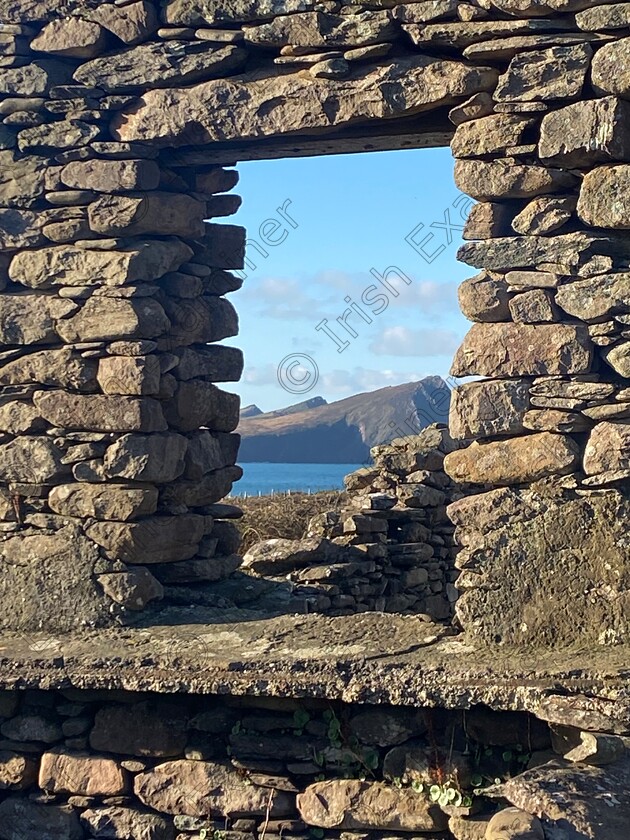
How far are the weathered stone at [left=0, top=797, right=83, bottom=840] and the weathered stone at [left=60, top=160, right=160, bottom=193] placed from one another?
2699 millimetres

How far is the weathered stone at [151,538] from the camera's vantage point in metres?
4.90

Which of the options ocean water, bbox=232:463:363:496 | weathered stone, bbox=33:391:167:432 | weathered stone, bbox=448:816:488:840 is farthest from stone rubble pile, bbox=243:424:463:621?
ocean water, bbox=232:463:363:496

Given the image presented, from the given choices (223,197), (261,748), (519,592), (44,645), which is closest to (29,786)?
(44,645)

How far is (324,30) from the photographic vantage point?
4.70 m

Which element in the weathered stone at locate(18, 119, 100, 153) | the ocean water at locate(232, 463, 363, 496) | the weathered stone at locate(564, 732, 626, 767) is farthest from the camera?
the ocean water at locate(232, 463, 363, 496)

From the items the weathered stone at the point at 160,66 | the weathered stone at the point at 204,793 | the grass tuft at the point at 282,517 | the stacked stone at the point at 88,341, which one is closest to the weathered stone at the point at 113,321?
the stacked stone at the point at 88,341

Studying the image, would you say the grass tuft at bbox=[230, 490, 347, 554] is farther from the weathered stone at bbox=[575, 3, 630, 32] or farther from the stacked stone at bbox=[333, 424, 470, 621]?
the weathered stone at bbox=[575, 3, 630, 32]

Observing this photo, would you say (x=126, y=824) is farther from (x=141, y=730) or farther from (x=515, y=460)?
(x=515, y=460)

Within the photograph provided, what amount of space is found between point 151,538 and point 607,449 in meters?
2.08

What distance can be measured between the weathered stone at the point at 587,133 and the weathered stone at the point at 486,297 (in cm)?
53

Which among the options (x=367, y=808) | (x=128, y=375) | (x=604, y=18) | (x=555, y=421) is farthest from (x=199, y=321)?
(x=367, y=808)

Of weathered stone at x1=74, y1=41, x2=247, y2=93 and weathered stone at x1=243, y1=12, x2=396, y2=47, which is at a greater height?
weathered stone at x1=243, y1=12, x2=396, y2=47

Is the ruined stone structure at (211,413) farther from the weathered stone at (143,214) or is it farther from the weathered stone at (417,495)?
the weathered stone at (417,495)

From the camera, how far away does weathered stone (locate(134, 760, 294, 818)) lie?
4.30 meters
